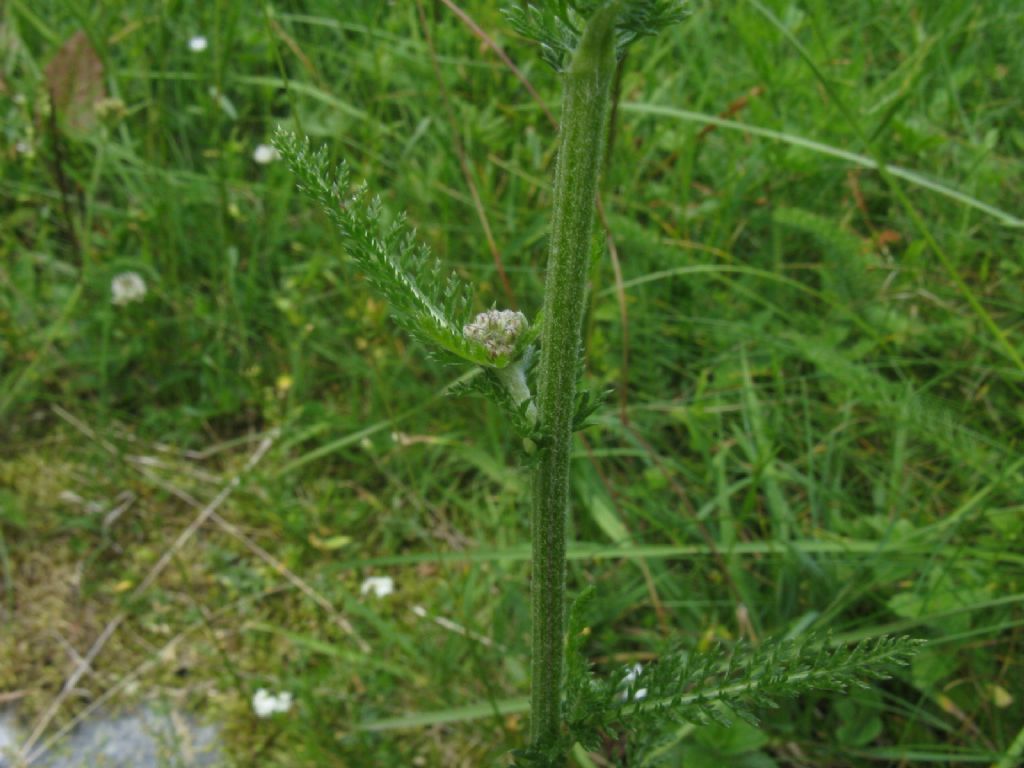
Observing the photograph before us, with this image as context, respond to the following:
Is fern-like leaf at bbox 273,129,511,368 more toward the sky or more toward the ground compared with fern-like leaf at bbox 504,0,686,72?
more toward the ground

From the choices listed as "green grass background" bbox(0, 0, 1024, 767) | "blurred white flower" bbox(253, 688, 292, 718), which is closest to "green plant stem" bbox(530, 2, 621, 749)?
"green grass background" bbox(0, 0, 1024, 767)

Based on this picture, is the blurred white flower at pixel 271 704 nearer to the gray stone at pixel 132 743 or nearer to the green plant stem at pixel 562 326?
the gray stone at pixel 132 743

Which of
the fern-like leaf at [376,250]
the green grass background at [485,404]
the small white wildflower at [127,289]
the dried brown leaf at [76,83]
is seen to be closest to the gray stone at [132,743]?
the green grass background at [485,404]

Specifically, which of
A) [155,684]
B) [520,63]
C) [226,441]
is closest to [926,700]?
[155,684]

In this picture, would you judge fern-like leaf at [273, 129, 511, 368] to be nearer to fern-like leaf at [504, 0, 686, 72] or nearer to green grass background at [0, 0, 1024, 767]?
fern-like leaf at [504, 0, 686, 72]

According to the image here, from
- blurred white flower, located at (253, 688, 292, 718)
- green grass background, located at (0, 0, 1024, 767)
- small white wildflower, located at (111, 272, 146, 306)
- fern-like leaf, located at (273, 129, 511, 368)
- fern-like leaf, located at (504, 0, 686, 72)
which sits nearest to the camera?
fern-like leaf, located at (504, 0, 686, 72)

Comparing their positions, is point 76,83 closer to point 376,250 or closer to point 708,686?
point 376,250

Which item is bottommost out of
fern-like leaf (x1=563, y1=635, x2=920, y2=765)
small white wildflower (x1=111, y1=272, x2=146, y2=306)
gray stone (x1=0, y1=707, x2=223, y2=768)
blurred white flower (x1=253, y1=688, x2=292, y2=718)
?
gray stone (x1=0, y1=707, x2=223, y2=768)
